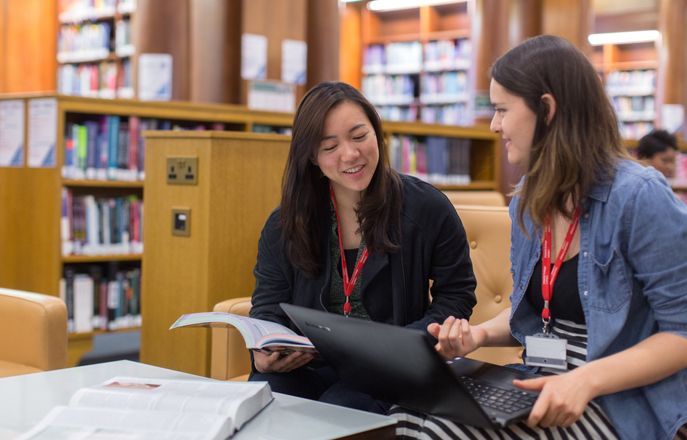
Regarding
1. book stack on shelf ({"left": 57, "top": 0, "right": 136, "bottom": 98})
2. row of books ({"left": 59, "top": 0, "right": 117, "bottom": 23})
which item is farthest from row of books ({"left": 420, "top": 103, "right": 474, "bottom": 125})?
row of books ({"left": 59, "top": 0, "right": 117, "bottom": 23})

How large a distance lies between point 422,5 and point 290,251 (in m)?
8.51

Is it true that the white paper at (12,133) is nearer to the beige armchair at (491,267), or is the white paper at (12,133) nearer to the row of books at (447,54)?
the beige armchair at (491,267)

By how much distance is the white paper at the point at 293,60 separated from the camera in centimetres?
600

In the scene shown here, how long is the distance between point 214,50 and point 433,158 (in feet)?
5.83

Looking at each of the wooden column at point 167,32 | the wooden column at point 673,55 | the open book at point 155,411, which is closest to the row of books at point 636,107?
the wooden column at point 673,55

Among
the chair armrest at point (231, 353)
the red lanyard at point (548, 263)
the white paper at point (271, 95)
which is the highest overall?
the white paper at point (271, 95)

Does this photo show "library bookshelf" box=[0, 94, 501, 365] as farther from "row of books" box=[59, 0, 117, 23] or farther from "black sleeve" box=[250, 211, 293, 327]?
"row of books" box=[59, 0, 117, 23]

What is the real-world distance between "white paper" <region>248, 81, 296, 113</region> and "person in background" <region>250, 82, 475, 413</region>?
3.70 m

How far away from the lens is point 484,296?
97.8 inches

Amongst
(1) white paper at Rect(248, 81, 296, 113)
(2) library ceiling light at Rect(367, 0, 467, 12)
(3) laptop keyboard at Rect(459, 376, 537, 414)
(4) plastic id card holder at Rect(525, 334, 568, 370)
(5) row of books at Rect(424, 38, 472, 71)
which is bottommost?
(3) laptop keyboard at Rect(459, 376, 537, 414)

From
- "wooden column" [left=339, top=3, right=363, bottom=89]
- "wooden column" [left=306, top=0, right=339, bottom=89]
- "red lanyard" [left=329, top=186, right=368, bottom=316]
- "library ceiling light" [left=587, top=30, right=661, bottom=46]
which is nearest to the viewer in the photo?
"red lanyard" [left=329, top=186, right=368, bottom=316]

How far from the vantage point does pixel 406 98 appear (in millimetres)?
10422

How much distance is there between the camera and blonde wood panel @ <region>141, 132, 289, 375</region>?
110 inches

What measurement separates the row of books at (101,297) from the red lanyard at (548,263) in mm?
3086
